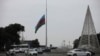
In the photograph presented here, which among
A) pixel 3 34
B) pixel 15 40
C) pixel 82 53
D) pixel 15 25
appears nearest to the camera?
pixel 82 53

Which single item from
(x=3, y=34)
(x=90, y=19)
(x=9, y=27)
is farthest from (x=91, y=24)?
(x=9, y=27)

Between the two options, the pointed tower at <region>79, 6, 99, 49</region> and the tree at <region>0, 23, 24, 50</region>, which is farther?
→ the tree at <region>0, 23, 24, 50</region>

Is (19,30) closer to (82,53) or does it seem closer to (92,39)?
(92,39)

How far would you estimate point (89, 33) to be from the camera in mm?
84625

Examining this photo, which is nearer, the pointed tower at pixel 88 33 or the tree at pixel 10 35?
the pointed tower at pixel 88 33

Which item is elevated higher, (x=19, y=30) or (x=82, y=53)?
(x=19, y=30)

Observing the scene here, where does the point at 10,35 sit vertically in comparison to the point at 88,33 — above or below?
above

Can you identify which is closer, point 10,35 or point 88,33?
point 88,33

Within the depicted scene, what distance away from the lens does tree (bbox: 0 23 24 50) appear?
327 feet

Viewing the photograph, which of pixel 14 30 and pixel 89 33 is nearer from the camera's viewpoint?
pixel 89 33

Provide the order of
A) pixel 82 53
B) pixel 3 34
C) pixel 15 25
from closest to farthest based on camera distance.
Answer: pixel 82 53
pixel 3 34
pixel 15 25

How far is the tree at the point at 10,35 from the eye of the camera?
327 ft

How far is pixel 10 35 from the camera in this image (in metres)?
107

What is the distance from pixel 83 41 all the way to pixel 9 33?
34.7 m
